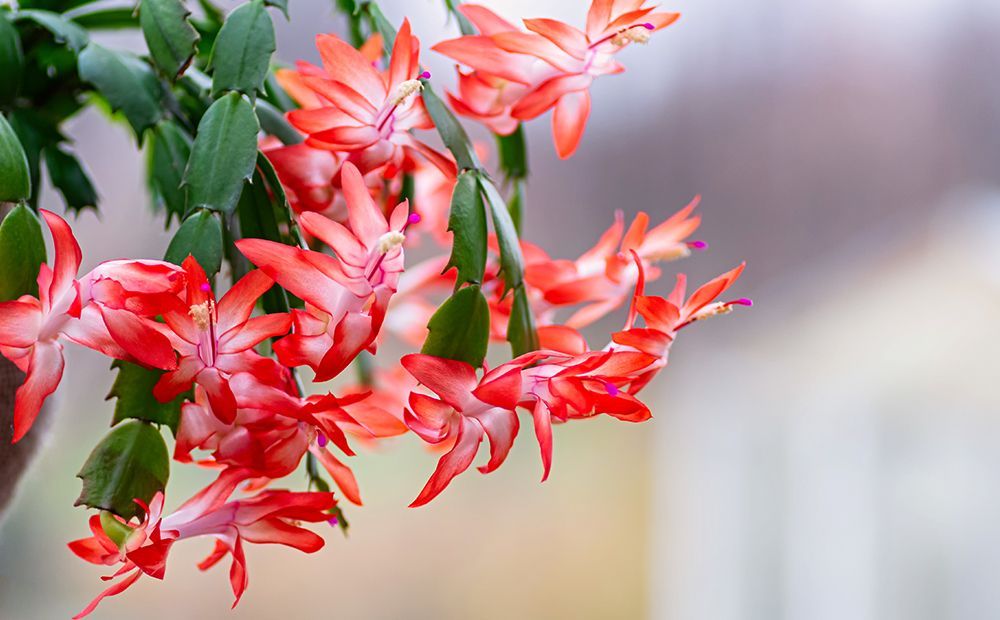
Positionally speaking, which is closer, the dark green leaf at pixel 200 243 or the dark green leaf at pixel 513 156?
the dark green leaf at pixel 200 243

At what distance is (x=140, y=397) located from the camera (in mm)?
368

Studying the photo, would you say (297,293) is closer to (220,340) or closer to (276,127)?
(220,340)

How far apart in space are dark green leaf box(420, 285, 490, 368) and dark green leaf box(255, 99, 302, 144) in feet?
0.60

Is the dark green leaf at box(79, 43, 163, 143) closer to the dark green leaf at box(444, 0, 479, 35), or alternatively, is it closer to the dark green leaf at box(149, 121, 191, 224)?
the dark green leaf at box(149, 121, 191, 224)

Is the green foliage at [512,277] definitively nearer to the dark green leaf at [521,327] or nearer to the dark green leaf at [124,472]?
the dark green leaf at [521,327]

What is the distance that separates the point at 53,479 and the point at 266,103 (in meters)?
1.44

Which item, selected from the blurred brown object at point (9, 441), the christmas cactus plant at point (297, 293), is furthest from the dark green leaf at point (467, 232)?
the blurred brown object at point (9, 441)

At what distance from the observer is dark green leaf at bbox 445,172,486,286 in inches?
15.2

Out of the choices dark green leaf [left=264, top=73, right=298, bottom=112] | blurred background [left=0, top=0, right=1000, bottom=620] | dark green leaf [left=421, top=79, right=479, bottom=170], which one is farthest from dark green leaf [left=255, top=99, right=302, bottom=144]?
blurred background [left=0, top=0, right=1000, bottom=620]

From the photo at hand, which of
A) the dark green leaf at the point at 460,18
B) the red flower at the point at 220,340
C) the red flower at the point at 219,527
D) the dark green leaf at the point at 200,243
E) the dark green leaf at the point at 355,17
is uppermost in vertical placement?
the dark green leaf at the point at 355,17

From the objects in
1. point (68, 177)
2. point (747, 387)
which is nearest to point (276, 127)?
point (68, 177)

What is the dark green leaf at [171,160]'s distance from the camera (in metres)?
0.50

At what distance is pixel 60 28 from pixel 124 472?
0.93ft

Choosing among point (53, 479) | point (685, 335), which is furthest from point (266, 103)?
point (685, 335)
